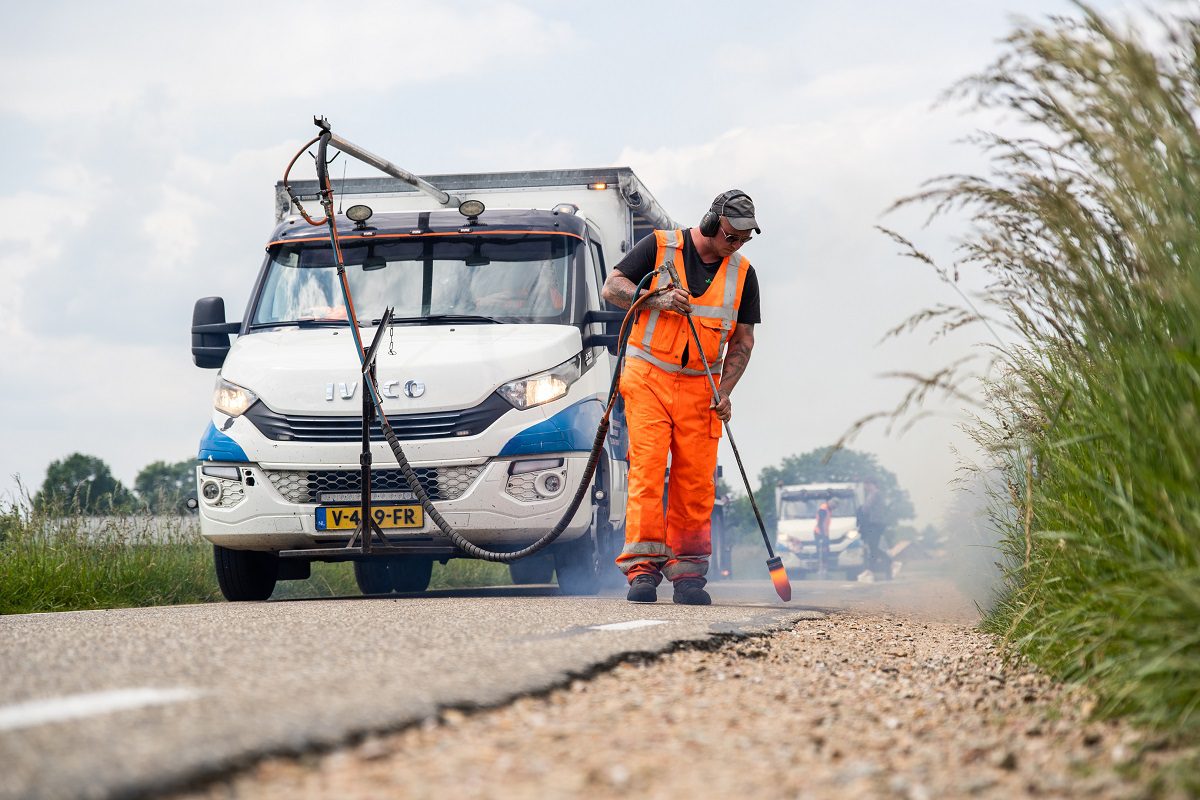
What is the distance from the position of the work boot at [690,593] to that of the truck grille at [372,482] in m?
1.41

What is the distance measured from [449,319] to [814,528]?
84.1 feet

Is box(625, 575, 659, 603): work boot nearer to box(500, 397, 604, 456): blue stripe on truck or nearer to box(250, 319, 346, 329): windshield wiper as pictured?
box(500, 397, 604, 456): blue stripe on truck

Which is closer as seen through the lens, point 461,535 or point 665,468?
point 665,468

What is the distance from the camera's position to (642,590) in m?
7.31

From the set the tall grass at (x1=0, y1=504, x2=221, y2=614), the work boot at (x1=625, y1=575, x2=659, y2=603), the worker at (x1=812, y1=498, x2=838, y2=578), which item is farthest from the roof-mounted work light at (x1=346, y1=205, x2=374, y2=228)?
the worker at (x1=812, y1=498, x2=838, y2=578)

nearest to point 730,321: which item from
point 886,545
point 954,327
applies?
point 954,327

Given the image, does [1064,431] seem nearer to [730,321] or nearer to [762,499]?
[730,321]

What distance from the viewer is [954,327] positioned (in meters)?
4.57

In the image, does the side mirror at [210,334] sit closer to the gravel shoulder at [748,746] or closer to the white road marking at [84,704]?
the gravel shoulder at [748,746]

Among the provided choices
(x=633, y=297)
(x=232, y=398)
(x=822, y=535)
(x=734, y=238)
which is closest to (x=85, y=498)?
(x=232, y=398)

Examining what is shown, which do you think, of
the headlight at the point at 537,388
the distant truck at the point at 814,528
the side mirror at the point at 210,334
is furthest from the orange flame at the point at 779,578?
the distant truck at the point at 814,528

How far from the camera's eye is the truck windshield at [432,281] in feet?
28.5

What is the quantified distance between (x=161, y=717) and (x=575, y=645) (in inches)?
66.9

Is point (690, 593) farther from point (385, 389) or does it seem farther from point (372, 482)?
point (385, 389)
